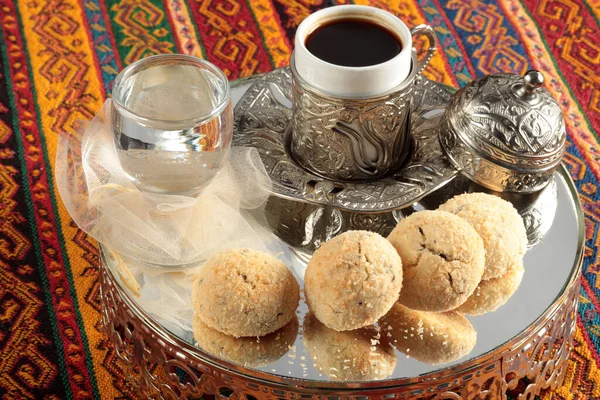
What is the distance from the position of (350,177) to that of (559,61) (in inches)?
23.1

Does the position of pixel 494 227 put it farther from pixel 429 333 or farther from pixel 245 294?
pixel 245 294

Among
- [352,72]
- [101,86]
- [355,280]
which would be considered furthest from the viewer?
[101,86]

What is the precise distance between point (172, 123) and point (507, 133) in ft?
1.12

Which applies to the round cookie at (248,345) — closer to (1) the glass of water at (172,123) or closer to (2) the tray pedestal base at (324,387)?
(2) the tray pedestal base at (324,387)

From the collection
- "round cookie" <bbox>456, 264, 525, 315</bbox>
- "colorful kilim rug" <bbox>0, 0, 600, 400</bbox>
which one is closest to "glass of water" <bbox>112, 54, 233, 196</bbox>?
"colorful kilim rug" <bbox>0, 0, 600, 400</bbox>

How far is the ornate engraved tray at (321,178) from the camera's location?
85cm

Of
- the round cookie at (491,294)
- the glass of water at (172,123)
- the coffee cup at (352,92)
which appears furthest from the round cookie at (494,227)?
the glass of water at (172,123)

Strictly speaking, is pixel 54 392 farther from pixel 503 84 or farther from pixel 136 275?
pixel 503 84

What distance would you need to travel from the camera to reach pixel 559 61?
4.27 feet

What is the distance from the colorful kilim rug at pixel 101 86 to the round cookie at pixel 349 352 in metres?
0.25

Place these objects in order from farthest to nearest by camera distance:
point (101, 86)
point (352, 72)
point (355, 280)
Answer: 1. point (101, 86)
2. point (352, 72)
3. point (355, 280)

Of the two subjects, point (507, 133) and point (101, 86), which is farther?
point (101, 86)

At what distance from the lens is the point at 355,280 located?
69cm

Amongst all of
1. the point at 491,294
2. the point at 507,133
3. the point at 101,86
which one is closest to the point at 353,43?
the point at 507,133
